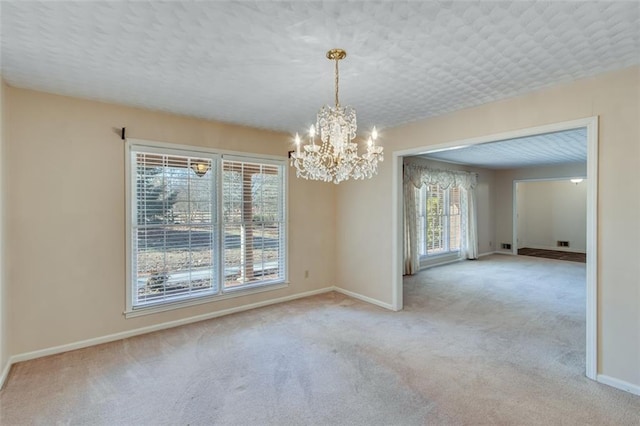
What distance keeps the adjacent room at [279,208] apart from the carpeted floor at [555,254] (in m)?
4.18

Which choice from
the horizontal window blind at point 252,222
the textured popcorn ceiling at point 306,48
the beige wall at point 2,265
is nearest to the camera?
the textured popcorn ceiling at point 306,48

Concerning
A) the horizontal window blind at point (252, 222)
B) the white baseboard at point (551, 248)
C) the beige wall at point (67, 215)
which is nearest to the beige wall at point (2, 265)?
the beige wall at point (67, 215)

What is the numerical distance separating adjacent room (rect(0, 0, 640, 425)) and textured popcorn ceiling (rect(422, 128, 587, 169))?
247 mm

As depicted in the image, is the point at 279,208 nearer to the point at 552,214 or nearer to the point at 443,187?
the point at 443,187

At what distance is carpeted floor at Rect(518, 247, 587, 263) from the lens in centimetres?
807

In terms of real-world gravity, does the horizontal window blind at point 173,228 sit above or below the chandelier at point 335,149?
below

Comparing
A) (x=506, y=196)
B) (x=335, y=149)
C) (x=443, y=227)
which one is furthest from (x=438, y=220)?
(x=335, y=149)

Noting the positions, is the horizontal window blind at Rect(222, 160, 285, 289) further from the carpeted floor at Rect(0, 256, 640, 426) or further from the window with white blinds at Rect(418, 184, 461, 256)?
the window with white blinds at Rect(418, 184, 461, 256)

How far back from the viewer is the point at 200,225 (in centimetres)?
384

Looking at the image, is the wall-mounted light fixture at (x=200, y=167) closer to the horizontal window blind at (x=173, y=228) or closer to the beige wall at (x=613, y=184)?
the horizontal window blind at (x=173, y=228)

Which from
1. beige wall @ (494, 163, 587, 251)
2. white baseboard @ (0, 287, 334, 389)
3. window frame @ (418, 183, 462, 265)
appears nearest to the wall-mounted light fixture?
white baseboard @ (0, 287, 334, 389)

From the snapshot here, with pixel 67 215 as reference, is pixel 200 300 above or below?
below

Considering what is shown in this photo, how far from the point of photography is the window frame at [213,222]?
3.37 meters

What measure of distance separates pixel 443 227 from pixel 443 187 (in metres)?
1.04
